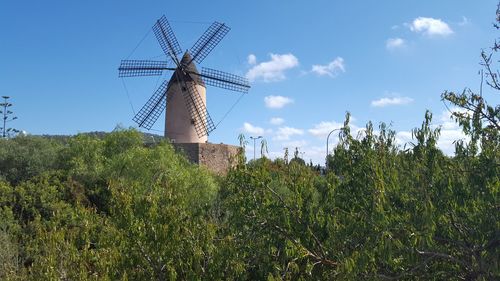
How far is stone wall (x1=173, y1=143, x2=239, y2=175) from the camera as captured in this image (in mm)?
28188

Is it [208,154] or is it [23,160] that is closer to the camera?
[23,160]

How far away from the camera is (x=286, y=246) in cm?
419

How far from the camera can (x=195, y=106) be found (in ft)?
95.4

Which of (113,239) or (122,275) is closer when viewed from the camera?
(122,275)

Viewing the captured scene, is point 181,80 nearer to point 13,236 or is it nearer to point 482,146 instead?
point 13,236

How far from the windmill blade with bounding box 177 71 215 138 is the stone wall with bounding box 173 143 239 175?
114 centimetres

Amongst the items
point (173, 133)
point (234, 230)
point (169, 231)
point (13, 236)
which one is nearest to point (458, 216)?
point (234, 230)

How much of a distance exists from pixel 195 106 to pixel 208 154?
253 centimetres

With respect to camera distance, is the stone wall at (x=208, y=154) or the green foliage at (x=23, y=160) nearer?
the green foliage at (x=23, y=160)

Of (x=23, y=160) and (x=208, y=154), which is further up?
(x=208, y=154)

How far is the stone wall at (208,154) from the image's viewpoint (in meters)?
28.2

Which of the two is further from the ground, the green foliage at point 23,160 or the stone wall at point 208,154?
the stone wall at point 208,154

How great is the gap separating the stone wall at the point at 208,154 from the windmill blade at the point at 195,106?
1139 millimetres

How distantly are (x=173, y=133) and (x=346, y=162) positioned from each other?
25.1 metres
